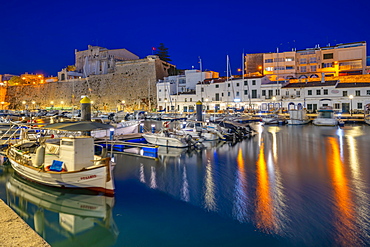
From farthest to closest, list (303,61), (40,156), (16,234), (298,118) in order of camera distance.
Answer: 1. (303,61)
2. (298,118)
3. (40,156)
4. (16,234)

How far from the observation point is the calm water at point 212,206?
5320mm

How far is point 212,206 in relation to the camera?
674 cm

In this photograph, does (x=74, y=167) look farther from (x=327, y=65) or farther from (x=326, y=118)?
(x=327, y=65)

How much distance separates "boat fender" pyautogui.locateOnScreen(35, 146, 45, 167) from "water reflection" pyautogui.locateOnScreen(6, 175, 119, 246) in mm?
774

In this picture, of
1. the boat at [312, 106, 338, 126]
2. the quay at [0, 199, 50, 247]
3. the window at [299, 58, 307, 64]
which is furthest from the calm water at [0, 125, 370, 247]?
the window at [299, 58, 307, 64]

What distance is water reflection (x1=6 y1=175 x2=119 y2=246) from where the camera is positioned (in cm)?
547

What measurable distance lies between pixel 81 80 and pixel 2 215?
57786mm

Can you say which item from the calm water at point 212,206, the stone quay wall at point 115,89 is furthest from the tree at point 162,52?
the calm water at point 212,206

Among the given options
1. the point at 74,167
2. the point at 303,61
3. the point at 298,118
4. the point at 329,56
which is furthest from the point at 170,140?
the point at 329,56

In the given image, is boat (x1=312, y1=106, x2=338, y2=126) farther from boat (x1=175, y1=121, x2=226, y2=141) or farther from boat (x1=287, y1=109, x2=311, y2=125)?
boat (x1=175, y1=121, x2=226, y2=141)

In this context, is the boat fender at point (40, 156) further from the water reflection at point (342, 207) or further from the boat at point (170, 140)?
the water reflection at point (342, 207)

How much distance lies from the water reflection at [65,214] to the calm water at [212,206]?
22 mm

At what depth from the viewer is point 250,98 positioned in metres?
38.2

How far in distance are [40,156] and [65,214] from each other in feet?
8.52
